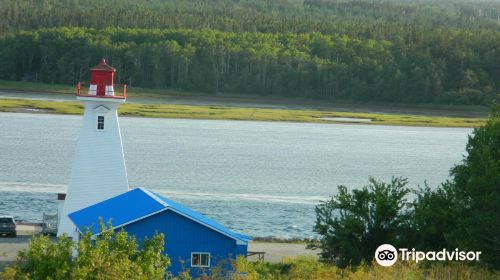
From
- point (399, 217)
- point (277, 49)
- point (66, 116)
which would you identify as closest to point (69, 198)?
point (399, 217)

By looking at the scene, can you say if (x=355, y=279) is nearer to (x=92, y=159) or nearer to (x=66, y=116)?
(x=92, y=159)

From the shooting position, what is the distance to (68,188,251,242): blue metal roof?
25.8 metres

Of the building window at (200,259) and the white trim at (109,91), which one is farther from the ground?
the white trim at (109,91)

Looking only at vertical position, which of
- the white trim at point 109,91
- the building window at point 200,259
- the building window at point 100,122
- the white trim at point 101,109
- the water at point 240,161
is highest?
the white trim at point 109,91

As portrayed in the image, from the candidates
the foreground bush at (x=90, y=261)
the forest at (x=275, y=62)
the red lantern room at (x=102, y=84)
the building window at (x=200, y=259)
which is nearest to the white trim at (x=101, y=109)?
the red lantern room at (x=102, y=84)

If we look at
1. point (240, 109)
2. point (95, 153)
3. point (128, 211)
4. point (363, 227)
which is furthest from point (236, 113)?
point (363, 227)

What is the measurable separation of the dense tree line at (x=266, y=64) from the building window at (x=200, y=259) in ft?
324

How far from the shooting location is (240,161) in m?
68.9

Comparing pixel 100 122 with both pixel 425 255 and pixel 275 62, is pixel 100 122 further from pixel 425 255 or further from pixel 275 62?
pixel 275 62

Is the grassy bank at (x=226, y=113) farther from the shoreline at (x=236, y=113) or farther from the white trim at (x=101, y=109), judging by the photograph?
the white trim at (x=101, y=109)

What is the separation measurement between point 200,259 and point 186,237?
60cm

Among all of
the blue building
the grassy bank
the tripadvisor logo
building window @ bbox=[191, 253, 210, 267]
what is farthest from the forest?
the tripadvisor logo

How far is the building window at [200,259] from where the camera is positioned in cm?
2577

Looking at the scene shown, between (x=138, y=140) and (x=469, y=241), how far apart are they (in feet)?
199
